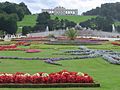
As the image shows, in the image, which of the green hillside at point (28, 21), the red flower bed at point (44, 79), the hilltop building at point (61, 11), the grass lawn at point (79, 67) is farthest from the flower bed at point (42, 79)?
the hilltop building at point (61, 11)

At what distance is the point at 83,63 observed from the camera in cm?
2384

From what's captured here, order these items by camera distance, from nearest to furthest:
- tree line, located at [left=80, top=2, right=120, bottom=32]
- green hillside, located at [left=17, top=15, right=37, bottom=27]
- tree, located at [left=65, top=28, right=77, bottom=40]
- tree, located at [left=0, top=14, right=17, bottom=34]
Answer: tree, located at [left=65, top=28, right=77, bottom=40] < tree, located at [left=0, top=14, right=17, bottom=34] < tree line, located at [left=80, top=2, right=120, bottom=32] < green hillside, located at [left=17, top=15, right=37, bottom=27]

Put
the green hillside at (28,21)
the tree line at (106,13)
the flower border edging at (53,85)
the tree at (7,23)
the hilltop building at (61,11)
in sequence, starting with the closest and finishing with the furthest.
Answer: the flower border edging at (53,85) < the tree at (7,23) < the tree line at (106,13) < the green hillside at (28,21) < the hilltop building at (61,11)

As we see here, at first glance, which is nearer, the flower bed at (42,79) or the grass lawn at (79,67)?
the flower bed at (42,79)

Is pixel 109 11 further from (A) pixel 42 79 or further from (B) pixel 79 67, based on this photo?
(A) pixel 42 79

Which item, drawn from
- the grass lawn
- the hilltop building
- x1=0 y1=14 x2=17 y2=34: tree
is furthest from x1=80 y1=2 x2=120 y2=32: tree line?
the grass lawn

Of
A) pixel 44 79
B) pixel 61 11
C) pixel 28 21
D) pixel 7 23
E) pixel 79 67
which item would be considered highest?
pixel 61 11

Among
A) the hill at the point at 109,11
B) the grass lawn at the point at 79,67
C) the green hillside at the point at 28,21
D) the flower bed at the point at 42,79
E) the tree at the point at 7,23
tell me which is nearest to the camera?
the flower bed at the point at 42,79

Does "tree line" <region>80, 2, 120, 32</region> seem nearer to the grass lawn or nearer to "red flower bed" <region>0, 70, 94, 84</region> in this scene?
the grass lawn

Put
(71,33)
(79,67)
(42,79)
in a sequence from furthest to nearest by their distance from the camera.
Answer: (71,33) → (79,67) → (42,79)

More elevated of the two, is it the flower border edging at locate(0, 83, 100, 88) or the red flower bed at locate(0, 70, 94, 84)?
the red flower bed at locate(0, 70, 94, 84)

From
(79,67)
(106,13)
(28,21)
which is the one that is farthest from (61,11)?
(79,67)

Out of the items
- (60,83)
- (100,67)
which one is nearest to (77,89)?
(60,83)

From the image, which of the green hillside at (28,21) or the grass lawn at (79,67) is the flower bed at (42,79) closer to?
the grass lawn at (79,67)
